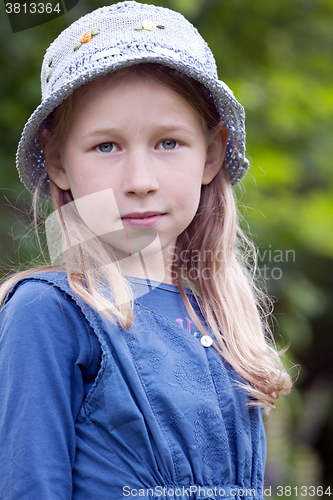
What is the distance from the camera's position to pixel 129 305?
4.69 ft

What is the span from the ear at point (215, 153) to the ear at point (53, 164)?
0.45 metres

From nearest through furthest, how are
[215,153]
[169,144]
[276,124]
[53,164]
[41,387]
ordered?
[41,387], [169,144], [53,164], [215,153], [276,124]

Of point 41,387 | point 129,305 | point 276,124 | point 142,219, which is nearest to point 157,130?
point 142,219

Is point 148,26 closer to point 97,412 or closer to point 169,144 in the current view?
point 169,144

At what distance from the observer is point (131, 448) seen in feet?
4.22

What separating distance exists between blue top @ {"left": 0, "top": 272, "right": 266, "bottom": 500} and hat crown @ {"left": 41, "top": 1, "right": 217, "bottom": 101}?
1.92ft

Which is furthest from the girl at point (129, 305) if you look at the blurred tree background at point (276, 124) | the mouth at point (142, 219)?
the blurred tree background at point (276, 124)

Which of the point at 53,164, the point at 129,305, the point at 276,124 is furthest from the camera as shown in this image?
the point at 276,124

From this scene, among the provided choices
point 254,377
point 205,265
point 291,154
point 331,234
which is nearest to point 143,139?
point 205,265

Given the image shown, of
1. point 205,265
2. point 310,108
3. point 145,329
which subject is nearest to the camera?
point 145,329

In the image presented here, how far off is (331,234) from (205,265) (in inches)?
71.0

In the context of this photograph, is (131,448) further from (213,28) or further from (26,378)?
(213,28)

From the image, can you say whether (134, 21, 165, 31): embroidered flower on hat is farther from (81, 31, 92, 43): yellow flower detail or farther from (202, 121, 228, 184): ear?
(202, 121, 228, 184): ear

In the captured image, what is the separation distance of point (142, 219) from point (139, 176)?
13cm
